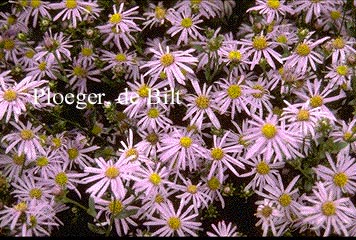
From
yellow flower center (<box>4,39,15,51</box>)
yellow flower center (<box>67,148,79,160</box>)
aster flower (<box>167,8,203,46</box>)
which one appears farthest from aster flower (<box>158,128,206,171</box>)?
yellow flower center (<box>4,39,15,51</box>)

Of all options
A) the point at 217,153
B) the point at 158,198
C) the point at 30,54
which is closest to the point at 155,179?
the point at 158,198

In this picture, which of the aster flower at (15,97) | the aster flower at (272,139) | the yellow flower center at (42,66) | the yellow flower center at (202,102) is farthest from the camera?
the yellow flower center at (42,66)

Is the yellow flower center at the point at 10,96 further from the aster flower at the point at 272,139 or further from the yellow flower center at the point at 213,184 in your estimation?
the aster flower at the point at 272,139

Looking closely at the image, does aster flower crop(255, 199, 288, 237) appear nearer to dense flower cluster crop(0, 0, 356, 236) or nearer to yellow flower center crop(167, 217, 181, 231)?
dense flower cluster crop(0, 0, 356, 236)

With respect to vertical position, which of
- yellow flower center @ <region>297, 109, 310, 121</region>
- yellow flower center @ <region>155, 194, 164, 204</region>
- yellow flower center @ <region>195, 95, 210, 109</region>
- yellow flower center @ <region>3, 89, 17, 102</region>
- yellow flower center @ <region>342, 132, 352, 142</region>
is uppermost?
yellow flower center @ <region>195, 95, 210, 109</region>

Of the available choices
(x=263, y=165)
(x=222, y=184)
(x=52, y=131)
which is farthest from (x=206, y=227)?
(x=52, y=131)

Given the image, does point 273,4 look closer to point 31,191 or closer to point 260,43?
point 260,43

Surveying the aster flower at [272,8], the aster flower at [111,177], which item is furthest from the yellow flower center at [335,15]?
the aster flower at [111,177]
